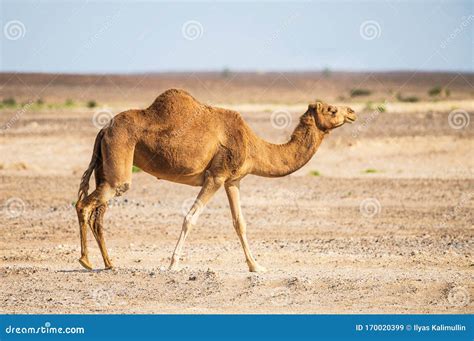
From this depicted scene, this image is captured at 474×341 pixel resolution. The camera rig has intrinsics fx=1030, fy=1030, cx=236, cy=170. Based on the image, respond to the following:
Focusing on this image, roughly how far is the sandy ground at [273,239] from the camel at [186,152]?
0.96m

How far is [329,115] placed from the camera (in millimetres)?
14750

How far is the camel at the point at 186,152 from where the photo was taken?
45.8ft

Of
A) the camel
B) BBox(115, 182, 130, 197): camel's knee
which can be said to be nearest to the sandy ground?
the camel

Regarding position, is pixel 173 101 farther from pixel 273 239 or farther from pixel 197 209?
pixel 273 239

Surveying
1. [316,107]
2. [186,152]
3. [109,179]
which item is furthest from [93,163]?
[316,107]

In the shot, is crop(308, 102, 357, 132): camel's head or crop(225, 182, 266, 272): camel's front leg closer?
crop(225, 182, 266, 272): camel's front leg

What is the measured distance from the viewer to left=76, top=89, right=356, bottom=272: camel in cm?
1395

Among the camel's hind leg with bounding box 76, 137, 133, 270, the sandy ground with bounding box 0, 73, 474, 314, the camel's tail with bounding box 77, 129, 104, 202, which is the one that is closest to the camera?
the sandy ground with bounding box 0, 73, 474, 314

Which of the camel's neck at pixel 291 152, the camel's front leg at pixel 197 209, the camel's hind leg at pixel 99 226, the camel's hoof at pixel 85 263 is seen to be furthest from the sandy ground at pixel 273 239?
the camel's neck at pixel 291 152

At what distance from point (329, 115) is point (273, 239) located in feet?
12.6

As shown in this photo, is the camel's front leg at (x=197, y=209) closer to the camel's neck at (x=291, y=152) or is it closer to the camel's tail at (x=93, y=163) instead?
the camel's neck at (x=291, y=152)

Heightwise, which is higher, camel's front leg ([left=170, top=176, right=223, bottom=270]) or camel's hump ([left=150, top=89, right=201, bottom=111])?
camel's hump ([left=150, top=89, right=201, bottom=111])

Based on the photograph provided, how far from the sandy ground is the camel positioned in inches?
37.7

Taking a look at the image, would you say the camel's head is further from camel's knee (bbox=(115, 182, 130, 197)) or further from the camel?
camel's knee (bbox=(115, 182, 130, 197))
